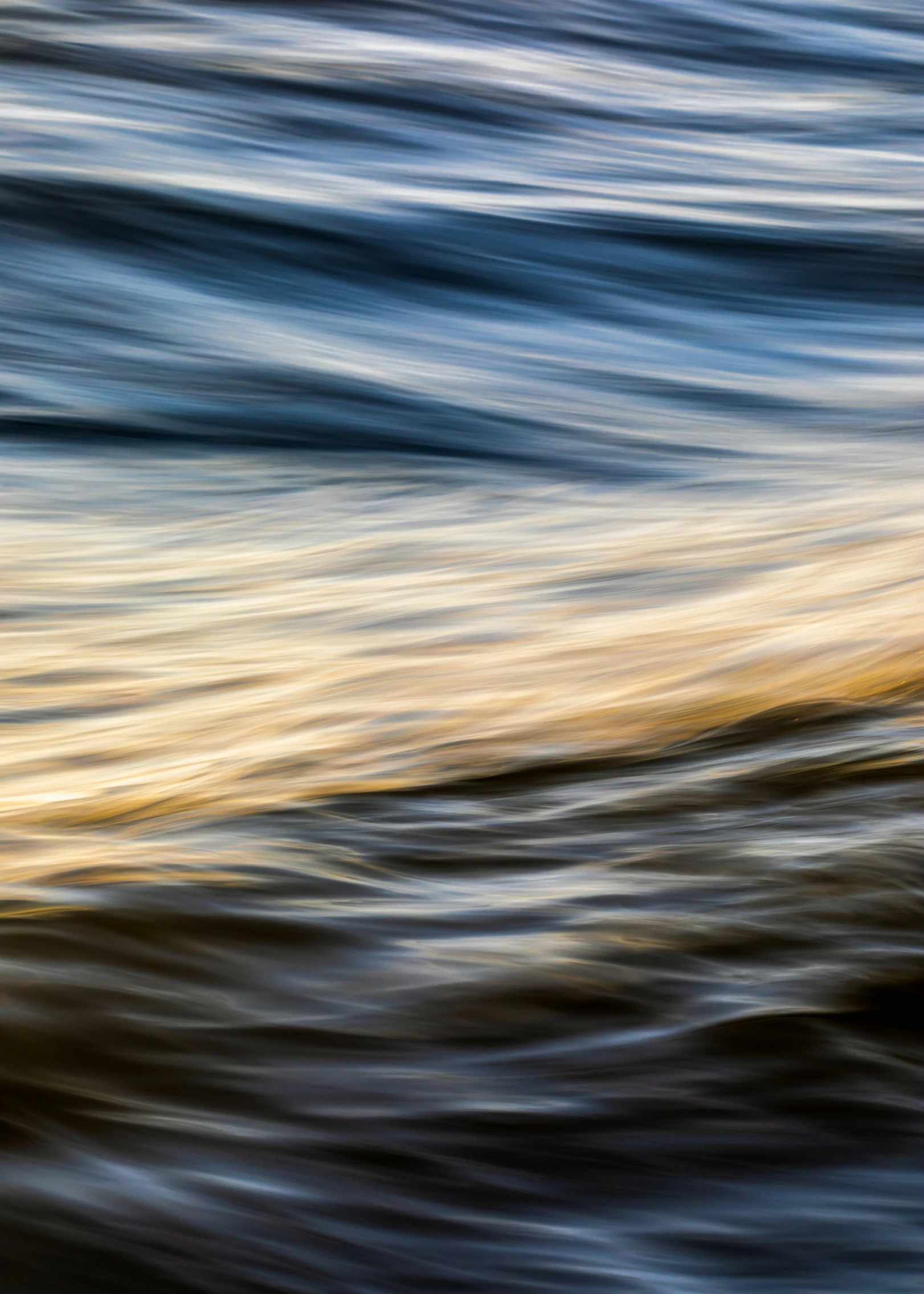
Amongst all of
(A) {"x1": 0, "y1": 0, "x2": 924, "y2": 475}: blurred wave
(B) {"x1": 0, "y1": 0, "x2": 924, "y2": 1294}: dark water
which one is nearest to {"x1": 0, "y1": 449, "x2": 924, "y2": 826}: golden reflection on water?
(B) {"x1": 0, "y1": 0, "x2": 924, "y2": 1294}: dark water

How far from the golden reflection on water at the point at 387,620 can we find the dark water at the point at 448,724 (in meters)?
0.02

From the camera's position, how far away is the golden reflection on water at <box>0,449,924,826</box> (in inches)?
106

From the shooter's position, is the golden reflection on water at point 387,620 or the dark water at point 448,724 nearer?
the dark water at point 448,724

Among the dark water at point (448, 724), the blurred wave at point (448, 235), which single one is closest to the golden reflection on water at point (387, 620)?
the dark water at point (448, 724)

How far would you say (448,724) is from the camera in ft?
9.08

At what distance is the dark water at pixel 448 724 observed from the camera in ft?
4.78

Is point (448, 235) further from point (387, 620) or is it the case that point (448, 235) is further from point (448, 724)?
point (448, 724)

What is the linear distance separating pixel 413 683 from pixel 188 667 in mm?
540

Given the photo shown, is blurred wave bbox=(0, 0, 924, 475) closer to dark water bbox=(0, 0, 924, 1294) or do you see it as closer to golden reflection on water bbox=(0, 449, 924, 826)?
dark water bbox=(0, 0, 924, 1294)

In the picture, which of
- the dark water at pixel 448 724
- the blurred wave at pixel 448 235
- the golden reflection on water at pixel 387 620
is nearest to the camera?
the dark water at pixel 448 724

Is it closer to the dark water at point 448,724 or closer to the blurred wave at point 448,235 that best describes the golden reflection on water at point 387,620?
the dark water at point 448,724

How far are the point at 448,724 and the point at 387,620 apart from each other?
86 cm

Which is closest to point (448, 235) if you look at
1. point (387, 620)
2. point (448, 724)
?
point (387, 620)

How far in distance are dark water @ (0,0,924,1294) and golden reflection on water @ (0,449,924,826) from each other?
17 mm
